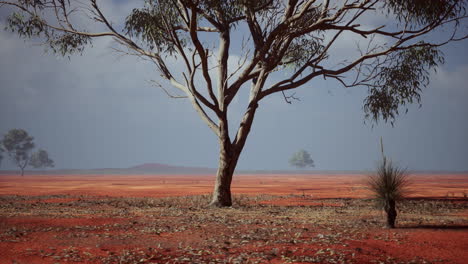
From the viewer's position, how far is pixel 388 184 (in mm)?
10578

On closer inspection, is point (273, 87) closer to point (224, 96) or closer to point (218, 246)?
point (224, 96)

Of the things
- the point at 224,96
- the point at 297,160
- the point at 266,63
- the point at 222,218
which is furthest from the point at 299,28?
the point at 297,160

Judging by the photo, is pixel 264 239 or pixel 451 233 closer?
pixel 264 239

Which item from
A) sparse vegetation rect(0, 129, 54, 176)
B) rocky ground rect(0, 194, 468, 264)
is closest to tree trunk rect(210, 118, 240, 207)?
rocky ground rect(0, 194, 468, 264)

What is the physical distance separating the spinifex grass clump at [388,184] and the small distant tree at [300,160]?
114064 mm

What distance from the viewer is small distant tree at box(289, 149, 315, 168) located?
124 meters

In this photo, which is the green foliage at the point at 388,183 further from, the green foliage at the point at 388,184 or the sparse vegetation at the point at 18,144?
the sparse vegetation at the point at 18,144

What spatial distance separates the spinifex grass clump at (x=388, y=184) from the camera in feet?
34.6

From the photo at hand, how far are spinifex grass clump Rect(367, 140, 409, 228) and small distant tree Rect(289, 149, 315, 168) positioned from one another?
114 meters

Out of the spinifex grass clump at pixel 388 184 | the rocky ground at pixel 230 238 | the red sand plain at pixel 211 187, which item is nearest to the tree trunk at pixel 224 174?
the rocky ground at pixel 230 238

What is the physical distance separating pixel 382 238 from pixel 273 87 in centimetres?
1044

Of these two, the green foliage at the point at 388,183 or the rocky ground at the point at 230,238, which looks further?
the green foliage at the point at 388,183

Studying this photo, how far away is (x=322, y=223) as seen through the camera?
12.3 meters

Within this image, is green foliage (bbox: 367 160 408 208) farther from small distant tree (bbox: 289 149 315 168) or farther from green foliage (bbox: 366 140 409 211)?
small distant tree (bbox: 289 149 315 168)
